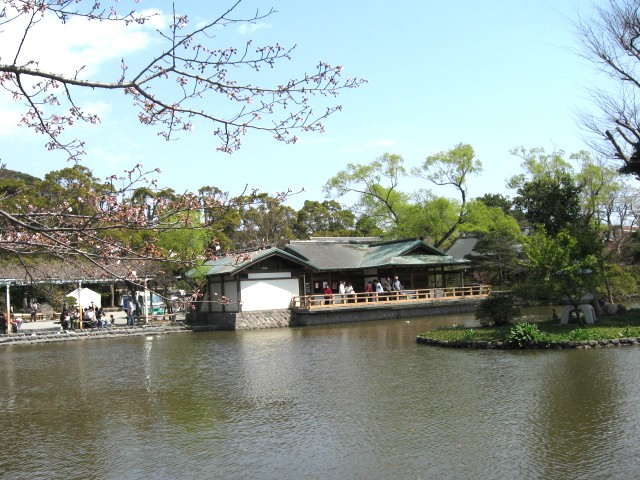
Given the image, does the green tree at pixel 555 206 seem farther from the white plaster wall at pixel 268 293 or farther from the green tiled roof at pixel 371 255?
the white plaster wall at pixel 268 293

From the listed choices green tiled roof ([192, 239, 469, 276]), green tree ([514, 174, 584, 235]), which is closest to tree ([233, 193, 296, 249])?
green tiled roof ([192, 239, 469, 276])

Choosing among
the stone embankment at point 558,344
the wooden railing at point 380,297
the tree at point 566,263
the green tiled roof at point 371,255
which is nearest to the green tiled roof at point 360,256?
the green tiled roof at point 371,255

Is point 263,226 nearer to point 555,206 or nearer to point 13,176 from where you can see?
point 13,176

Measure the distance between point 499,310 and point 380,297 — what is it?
12.0 m

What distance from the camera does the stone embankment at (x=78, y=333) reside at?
909 inches

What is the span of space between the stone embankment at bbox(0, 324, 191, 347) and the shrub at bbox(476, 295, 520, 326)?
13.6 metres

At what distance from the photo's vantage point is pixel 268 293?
27.9m

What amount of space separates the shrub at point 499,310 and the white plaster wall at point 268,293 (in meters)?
12.1

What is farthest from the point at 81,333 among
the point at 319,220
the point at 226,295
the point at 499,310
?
the point at 319,220

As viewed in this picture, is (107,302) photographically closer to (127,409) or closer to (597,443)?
(127,409)

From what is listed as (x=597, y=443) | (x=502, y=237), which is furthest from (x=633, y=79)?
(x=502, y=237)

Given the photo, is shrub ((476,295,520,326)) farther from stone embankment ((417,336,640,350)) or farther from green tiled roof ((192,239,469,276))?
green tiled roof ((192,239,469,276))

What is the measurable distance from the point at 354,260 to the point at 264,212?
1993 cm

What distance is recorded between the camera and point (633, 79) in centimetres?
1670
